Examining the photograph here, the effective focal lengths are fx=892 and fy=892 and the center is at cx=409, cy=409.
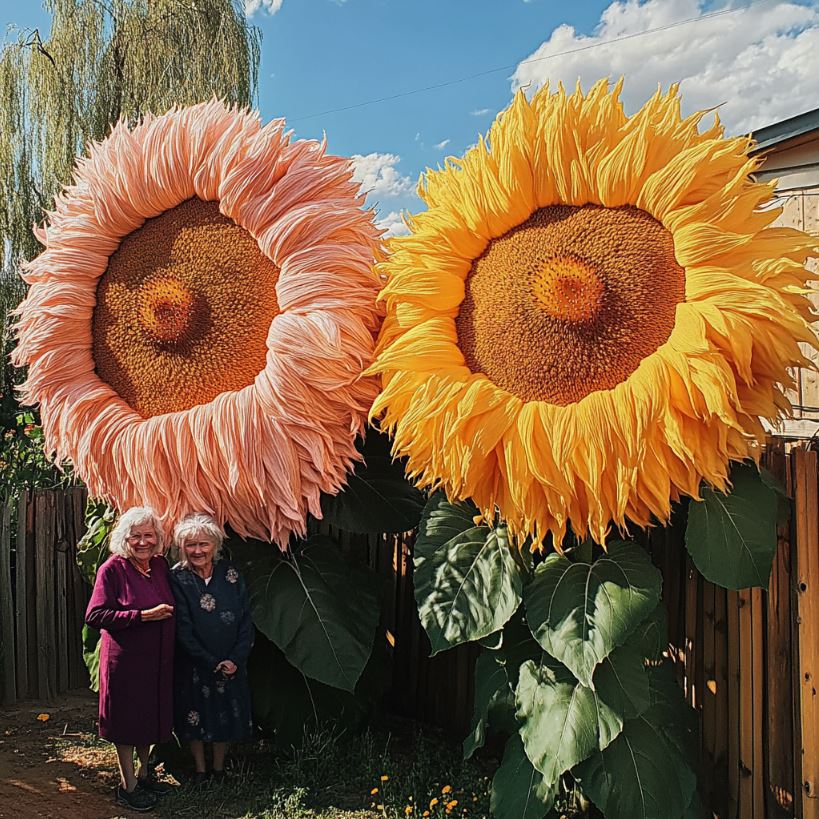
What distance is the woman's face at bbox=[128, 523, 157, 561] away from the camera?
122 inches

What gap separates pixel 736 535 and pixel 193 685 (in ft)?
6.70

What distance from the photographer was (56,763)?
378 centimetres

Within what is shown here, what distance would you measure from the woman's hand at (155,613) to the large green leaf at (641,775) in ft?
4.97

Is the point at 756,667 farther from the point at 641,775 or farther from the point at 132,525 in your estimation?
the point at 132,525

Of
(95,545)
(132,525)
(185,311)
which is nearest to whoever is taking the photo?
(185,311)

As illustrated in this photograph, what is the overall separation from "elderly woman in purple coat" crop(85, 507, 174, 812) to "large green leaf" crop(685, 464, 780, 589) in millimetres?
1821

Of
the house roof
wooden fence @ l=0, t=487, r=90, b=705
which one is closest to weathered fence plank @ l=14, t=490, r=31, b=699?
wooden fence @ l=0, t=487, r=90, b=705

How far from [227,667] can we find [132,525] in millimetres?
635

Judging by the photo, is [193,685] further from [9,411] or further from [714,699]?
[9,411]

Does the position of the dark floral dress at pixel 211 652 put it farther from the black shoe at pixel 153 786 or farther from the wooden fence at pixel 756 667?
the wooden fence at pixel 756 667

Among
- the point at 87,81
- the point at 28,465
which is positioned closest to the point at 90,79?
the point at 87,81

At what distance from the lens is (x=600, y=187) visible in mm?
2510

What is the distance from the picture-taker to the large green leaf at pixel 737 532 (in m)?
2.49

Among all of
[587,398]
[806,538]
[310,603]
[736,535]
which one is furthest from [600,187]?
[310,603]
